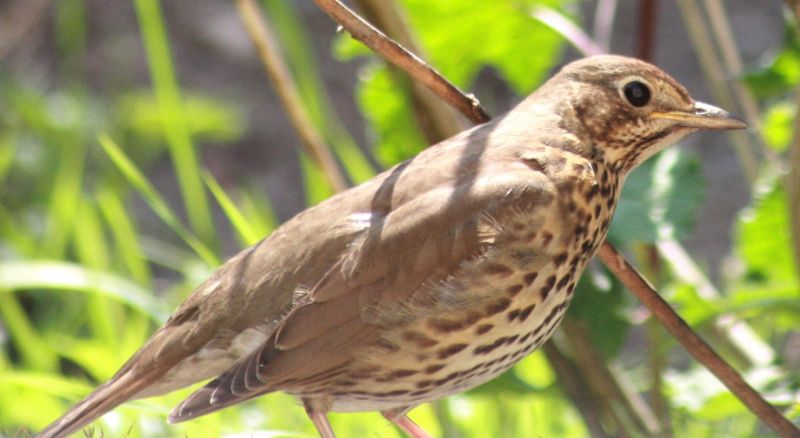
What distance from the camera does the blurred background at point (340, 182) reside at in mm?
2645

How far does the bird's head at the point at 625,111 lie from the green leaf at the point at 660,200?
0.13m

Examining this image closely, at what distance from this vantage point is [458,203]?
85.9 inches

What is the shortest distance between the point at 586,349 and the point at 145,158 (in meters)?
2.93

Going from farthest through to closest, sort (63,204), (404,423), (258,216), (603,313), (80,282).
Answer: (63,204)
(258,216)
(80,282)
(603,313)
(404,423)

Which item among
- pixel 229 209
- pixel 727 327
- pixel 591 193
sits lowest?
pixel 591 193

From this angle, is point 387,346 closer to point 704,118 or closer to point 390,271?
point 390,271

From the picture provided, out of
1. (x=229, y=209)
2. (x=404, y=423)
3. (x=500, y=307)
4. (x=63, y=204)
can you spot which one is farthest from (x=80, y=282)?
(x=500, y=307)

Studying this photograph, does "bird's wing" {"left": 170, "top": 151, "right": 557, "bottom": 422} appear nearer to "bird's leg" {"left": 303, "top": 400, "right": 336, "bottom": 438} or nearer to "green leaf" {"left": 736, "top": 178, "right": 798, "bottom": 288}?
"bird's leg" {"left": 303, "top": 400, "right": 336, "bottom": 438}

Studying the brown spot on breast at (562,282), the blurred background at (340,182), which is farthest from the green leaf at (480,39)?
the brown spot on breast at (562,282)

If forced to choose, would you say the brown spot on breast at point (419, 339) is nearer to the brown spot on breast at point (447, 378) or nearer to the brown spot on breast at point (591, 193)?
the brown spot on breast at point (447, 378)

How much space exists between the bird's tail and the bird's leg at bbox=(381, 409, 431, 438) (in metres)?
0.42

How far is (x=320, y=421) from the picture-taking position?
2.27 m

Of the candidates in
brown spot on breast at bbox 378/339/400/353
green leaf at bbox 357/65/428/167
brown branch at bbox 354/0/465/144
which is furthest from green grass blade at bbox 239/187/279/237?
brown spot on breast at bbox 378/339/400/353

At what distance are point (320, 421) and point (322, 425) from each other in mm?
17
